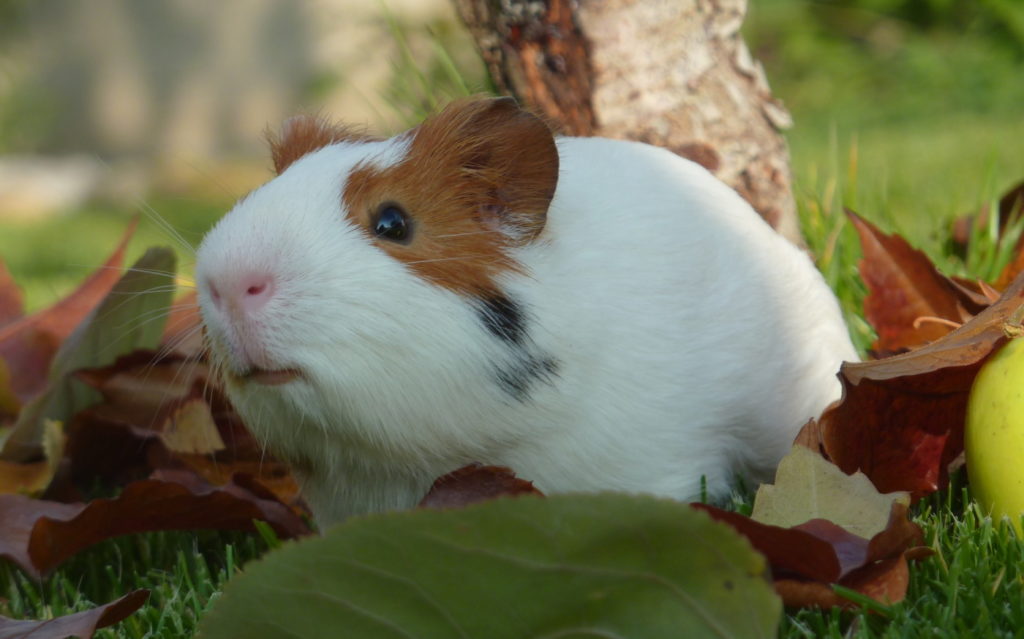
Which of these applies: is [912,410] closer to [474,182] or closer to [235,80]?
[474,182]

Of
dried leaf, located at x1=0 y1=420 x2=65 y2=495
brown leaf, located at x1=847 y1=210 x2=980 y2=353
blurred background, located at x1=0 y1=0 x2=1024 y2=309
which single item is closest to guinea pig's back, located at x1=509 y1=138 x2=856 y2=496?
brown leaf, located at x1=847 y1=210 x2=980 y2=353

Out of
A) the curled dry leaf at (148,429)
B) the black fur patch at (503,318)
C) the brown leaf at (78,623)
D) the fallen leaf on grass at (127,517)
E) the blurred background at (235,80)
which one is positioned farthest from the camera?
the blurred background at (235,80)

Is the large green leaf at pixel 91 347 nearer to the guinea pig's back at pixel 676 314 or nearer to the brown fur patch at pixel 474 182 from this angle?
the brown fur patch at pixel 474 182

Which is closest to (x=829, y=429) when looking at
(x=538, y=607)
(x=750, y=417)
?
(x=750, y=417)

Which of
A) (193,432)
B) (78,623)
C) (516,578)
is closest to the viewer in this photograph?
(516,578)

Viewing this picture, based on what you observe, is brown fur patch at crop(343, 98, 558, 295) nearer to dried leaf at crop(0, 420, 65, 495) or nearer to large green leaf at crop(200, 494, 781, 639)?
large green leaf at crop(200, 494, 781, 639)

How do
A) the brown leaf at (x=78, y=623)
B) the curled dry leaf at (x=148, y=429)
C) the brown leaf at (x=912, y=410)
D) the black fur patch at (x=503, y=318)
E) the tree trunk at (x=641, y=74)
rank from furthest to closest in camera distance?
the tree trunk at (x=641, y=74), the curled dry leaf at (x=148, y=429), the brown leaf at (x=912, y=410), the black fur patch at (x=503, y=318), the brown leaf at (x=78, y=623)

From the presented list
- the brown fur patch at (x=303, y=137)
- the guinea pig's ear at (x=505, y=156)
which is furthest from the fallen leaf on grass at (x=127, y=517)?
the guinea pig's ear at (x=505, y=156)

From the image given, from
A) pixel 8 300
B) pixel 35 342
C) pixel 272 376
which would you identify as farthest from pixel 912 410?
pixel 8 300
